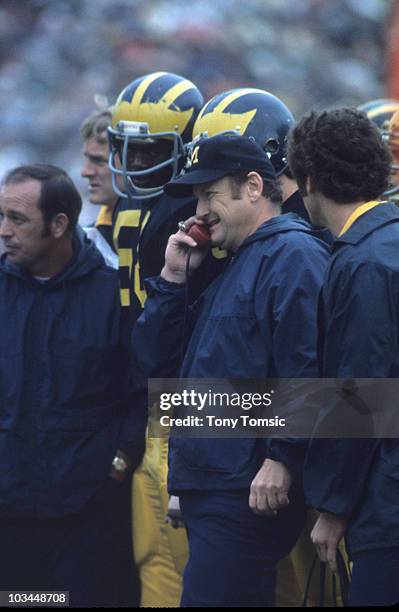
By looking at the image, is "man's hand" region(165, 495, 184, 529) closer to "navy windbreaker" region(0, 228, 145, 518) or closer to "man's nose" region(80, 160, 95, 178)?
"navy windbreaker" region(0, 228, 145, 518)

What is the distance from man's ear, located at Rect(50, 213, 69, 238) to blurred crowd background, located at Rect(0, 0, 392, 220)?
7.70 feet

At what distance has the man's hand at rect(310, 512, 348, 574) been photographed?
10.8 feet

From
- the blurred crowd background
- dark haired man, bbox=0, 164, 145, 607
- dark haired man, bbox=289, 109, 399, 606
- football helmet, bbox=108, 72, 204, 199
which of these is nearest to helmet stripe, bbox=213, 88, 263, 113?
football helmet, bbox=108, 72, 204, 199

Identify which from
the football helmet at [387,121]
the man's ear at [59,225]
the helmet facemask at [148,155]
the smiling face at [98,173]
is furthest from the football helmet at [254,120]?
the smiling face at [98,173]

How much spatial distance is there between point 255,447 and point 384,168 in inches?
31.6

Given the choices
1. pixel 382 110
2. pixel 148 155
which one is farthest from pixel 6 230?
pixel 382 110

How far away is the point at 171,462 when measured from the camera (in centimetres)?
367

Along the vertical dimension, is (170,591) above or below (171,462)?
below

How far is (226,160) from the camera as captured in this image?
372cm

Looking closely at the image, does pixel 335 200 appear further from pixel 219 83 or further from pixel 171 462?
pixel 219 83

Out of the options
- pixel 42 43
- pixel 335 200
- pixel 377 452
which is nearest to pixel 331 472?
pixel 377 452

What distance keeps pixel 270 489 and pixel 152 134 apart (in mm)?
1558

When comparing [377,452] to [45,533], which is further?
[45,533]

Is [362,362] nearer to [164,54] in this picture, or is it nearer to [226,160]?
[226,160]
